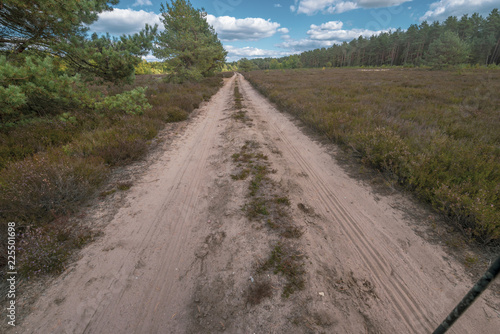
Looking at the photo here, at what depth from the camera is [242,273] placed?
264cm

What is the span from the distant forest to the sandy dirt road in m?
50.6

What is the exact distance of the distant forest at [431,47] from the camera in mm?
36322

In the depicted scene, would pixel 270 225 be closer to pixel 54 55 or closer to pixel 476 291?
pixel 476 291

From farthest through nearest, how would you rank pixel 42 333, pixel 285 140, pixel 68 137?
pixel 285 140 → pixel 68 137 → pixel 42 333

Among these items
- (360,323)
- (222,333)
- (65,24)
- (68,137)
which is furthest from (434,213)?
(65,24)

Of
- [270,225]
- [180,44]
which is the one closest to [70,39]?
[270,225]

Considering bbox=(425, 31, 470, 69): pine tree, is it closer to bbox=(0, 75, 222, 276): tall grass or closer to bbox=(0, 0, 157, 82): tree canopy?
bbox=(0, 0, 157, 82): tree canopy

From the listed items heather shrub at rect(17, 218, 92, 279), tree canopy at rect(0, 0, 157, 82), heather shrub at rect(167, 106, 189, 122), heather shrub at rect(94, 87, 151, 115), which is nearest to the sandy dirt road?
heather shrub at rect(17, 218, 92, 279)

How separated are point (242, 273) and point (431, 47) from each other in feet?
198

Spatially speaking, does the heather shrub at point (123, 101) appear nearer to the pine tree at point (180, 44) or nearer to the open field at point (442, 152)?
the open field at point (442, 152)

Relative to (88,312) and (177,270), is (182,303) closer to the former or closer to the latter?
(177,270)

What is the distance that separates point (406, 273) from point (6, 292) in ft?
17.3

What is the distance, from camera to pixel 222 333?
2066 millimetres

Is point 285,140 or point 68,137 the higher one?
point 68,137
